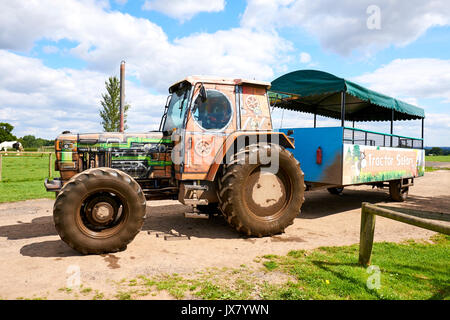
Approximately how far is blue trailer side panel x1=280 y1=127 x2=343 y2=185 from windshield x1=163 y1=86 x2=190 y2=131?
127 inches

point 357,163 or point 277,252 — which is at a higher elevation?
point 357,163

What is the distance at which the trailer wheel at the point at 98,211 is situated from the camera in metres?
Result: 4.12

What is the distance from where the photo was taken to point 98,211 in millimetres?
4398

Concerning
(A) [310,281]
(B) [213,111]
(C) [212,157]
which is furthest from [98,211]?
(A) [310,281]

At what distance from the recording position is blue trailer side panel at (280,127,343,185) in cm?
668

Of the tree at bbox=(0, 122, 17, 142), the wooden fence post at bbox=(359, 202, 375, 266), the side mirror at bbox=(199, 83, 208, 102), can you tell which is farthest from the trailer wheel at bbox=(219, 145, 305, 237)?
the tree at bbox=(0, 122, 17, 142)

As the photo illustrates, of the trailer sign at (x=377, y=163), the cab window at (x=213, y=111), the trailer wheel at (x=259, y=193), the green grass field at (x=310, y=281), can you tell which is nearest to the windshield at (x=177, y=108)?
the cab window at (x=213, y=111)

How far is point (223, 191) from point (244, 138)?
3.47 ft

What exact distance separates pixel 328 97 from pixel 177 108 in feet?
19.8

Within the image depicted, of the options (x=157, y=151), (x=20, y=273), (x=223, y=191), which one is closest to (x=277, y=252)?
(x=223, y=191)

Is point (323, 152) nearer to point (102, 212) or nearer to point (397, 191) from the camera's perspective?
point (397, 191)
